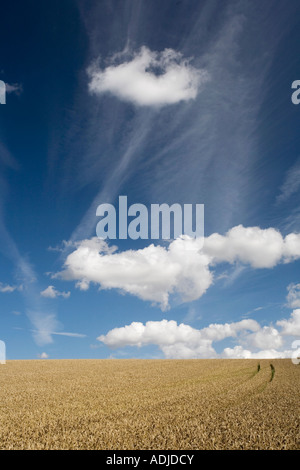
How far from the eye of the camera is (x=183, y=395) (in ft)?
57.7

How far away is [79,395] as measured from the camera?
18266mm

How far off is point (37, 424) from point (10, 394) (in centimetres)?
1020

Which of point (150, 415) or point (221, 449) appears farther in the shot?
point (150, 415)
